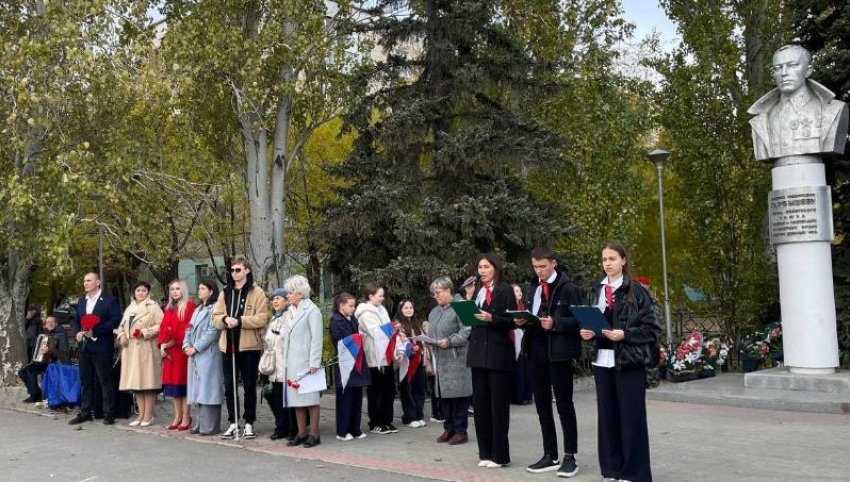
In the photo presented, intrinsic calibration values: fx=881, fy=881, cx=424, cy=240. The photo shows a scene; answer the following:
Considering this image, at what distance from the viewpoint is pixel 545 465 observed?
25.9ft

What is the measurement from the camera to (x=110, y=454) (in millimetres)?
9625

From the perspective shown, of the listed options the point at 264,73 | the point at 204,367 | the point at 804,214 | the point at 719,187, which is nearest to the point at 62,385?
the point at 204,367

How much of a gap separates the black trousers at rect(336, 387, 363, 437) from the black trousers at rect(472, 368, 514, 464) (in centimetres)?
225

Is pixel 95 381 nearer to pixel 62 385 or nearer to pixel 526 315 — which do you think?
pixel 62 385

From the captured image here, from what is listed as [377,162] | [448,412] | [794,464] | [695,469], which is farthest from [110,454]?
[377,162]

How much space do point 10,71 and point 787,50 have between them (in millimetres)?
12145

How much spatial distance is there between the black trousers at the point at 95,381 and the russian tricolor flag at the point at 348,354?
3961mm

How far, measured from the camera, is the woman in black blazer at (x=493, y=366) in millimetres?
8086

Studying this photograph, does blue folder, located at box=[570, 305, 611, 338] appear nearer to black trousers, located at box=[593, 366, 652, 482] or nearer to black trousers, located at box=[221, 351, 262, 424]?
black trousers, located at box=[593, 366, 652, 482]

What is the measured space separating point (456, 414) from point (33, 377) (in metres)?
8.29

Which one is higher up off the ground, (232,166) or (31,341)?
(232,166)

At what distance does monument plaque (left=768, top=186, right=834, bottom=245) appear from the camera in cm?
1265

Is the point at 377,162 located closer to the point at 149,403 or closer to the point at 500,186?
the point at 500,186

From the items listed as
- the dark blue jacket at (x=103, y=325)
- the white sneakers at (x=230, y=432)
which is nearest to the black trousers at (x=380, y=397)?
the white sneakers at (x=230, y=432)
